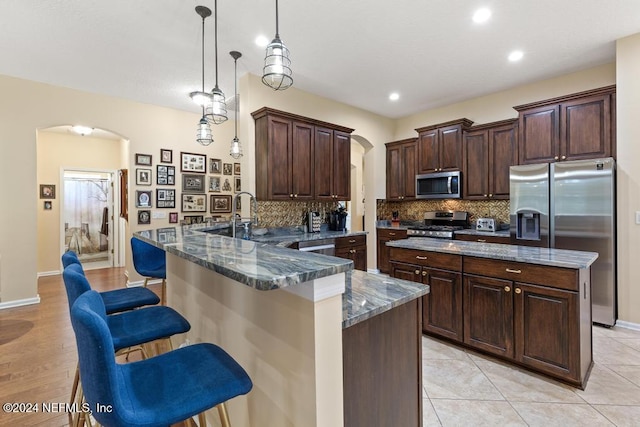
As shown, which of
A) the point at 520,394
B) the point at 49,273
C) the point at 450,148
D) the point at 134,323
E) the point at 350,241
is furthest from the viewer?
the point at 49,273

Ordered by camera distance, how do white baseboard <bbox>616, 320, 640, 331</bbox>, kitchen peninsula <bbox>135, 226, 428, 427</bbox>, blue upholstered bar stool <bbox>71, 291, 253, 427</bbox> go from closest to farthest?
blue upholstered bar stool <bbox>71, 291, 253, 427</bbox>
kitchen peninsula <bbox>135, 226, 428, 427</bbox>
white baseboard <bbox>616, 320, 640, 331</bbox>

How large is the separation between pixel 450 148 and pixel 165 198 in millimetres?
4995

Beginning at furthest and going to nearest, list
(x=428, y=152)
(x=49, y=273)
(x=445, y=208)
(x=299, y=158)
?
(x=49, y=273), (x=445, y=208), (x=428, y=152), (x=299, y=158)

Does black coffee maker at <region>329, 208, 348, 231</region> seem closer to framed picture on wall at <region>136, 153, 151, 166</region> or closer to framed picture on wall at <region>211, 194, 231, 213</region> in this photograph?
framed picture on wall at <region>211, 194, 231, 213</region>

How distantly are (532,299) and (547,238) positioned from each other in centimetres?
188

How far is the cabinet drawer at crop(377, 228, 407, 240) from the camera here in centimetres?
541

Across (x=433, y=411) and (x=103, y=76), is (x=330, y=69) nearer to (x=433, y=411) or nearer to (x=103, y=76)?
(x=103, y=76)

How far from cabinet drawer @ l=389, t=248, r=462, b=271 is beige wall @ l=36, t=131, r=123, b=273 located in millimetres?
6749

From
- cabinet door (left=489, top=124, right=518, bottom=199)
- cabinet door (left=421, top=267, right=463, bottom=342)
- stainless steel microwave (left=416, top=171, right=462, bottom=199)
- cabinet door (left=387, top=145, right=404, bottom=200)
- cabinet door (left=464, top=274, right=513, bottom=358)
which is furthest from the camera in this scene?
cabinet door (left=387, top=145, right=404, bottom=200)

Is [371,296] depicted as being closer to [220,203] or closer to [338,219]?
[338,219]

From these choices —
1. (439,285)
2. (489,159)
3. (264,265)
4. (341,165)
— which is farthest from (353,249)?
(264,265)

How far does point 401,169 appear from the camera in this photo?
5.77 m

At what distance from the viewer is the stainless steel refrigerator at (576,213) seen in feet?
10.7

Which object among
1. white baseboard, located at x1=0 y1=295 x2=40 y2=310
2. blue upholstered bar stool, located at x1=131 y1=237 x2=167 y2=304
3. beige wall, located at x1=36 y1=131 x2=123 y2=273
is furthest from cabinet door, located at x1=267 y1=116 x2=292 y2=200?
beige wall, located at x1=36 y1=131 x2=123 y2=273
